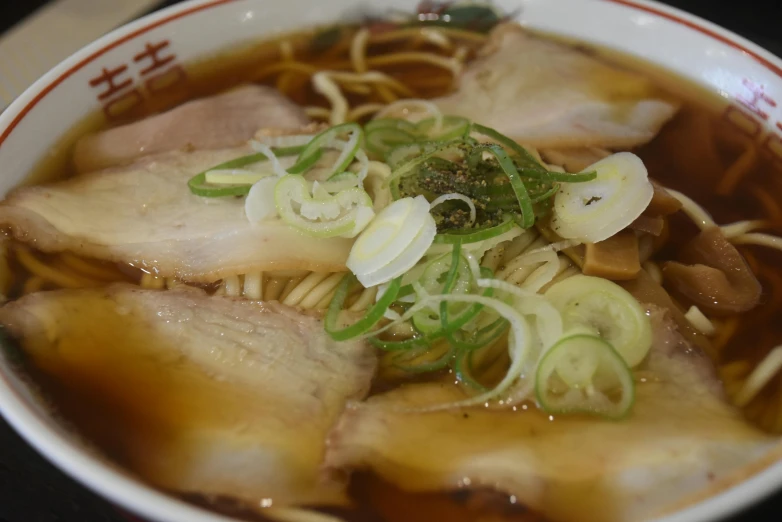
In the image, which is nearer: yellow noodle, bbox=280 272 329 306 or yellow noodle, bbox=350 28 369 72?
yellow noodle, bbox=280 272 329 306

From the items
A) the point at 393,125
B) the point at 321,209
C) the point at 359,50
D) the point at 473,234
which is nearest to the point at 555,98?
the point at 393,125

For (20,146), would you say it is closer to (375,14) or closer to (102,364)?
(102,364)

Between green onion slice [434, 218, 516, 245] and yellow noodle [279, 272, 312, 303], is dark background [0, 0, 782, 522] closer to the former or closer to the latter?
yellow noodle [279, 272, 312, 303]

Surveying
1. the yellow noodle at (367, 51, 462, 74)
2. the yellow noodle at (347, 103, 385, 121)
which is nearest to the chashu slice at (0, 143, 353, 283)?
the yellow noodle at (347, 103, 385, 121)

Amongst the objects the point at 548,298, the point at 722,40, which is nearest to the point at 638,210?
the point at 548,298

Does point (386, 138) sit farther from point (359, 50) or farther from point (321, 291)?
point (359, 50)

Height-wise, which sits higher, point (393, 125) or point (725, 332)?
point (393, 125)
